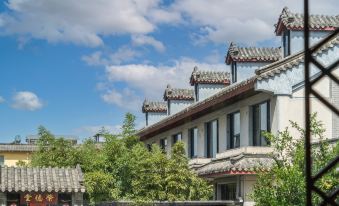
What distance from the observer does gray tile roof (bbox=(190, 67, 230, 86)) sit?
112ft

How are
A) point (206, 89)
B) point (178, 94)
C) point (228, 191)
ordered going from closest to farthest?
point (228, 191)
point (206, 89)
point (178, 94)

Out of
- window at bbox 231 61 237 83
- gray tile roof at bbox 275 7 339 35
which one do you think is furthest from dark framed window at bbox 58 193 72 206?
window at bbox 231 61 237 83

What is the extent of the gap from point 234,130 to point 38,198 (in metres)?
8.37

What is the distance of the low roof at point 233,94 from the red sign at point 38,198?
692cm

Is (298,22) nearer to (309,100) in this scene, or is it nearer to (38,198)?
(38,198)

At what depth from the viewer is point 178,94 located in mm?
39656

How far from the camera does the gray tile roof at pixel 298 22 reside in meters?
24.6

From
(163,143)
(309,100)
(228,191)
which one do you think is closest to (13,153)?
(163,143)

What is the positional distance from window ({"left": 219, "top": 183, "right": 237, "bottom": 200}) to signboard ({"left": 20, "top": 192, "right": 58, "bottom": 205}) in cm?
700

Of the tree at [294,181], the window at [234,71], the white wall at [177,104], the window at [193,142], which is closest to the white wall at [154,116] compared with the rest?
the white wall at [177,104]

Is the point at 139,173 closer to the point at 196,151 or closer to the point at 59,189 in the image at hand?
the point at 59,189

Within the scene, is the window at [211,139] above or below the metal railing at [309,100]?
above

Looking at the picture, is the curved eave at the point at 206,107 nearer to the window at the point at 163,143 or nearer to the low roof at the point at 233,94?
the low roof at the point at 233,94

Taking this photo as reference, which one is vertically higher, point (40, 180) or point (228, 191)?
point (40, 180)
